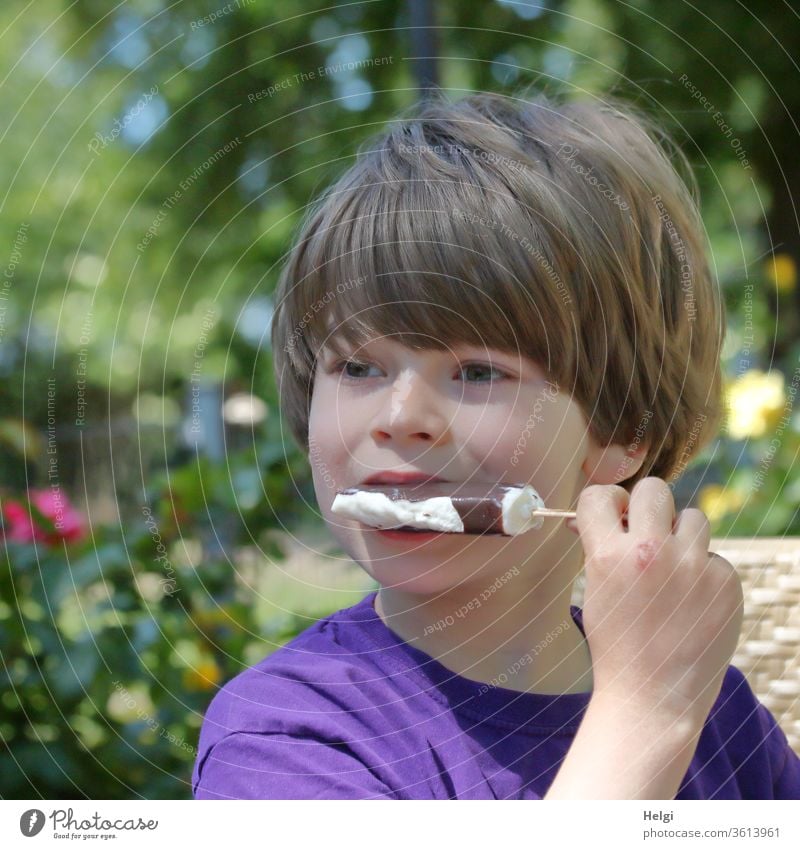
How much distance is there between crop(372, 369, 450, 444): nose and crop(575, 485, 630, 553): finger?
0.32ft

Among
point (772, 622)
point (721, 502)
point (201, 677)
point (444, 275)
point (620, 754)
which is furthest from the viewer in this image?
point (721, 502)

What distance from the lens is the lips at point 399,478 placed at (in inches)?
24.8

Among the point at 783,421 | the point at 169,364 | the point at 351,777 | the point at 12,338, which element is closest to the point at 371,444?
the point at 351,777

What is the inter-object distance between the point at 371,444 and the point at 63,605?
52 cm

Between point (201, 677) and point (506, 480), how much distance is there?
20.5 inches

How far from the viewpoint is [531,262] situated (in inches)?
26.5

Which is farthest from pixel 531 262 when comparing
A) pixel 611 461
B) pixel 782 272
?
pixel 782 272

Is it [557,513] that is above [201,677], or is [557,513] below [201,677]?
above

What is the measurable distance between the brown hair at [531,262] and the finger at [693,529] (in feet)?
0.41

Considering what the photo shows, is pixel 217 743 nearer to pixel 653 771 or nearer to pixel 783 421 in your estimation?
pixel 653 771

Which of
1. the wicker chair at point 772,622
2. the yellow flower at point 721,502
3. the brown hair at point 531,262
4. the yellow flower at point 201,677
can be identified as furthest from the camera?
the yellow flower at point 721,502

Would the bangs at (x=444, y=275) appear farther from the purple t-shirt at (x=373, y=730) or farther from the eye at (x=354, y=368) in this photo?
the purple t-shirt at (x=373, y=730)

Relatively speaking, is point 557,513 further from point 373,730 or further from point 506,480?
point 373,730

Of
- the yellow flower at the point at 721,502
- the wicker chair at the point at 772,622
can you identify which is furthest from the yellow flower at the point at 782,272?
the wicker chair at the point at 772,622
